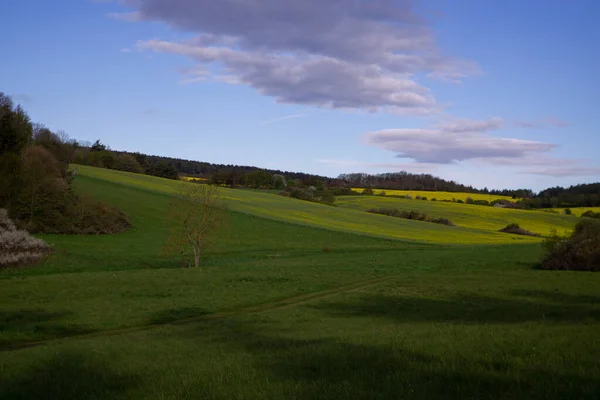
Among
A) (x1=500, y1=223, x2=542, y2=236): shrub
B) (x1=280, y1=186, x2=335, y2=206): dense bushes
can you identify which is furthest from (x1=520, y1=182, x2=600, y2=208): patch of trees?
(x1=280, y1=186, x2=335, y2=206): dense bushes

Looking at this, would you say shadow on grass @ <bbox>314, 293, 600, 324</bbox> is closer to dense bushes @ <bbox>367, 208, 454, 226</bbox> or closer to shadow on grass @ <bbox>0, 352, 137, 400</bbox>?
shadow on grass @ <bbox>0, 352, 137, 400</bbox>

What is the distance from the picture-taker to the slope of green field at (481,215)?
99.1m

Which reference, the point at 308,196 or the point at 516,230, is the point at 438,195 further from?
the point at 516,230

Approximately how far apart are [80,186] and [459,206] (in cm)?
7677

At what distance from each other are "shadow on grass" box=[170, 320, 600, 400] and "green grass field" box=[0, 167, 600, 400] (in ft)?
0.10

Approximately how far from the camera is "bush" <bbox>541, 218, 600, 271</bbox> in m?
37.0

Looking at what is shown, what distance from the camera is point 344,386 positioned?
799 centimetres

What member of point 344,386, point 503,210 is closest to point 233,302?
point 344,386

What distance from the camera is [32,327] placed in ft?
65.3

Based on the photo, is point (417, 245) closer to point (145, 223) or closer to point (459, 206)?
point (145, 223)

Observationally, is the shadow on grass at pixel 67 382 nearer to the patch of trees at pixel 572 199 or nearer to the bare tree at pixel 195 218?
the bare tree at pixel 195 218

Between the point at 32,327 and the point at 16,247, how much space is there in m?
21.9

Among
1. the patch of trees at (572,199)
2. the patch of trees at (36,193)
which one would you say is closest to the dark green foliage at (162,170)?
the patch of trees at (36,193)

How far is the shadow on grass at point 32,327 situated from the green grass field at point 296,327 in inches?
3.4
